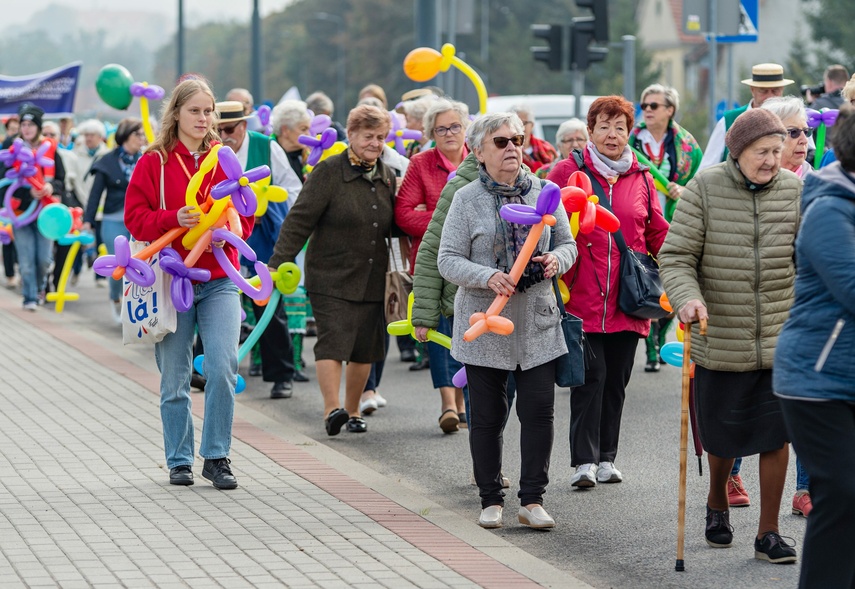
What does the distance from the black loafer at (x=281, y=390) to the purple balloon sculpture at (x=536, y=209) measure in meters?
4.67

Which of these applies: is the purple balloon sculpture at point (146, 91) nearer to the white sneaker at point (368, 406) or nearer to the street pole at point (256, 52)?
A: the white sneaker at point (368, 406)

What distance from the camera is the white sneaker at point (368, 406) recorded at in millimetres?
9680

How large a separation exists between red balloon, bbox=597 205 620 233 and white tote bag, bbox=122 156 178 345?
198 cm

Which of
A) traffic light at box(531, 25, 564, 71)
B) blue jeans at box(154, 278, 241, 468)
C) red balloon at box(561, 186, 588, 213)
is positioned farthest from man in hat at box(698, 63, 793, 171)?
traffic light at box(531, 25, 564, 71)

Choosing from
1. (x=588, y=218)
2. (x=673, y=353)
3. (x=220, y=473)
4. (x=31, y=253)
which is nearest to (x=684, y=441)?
Answer: (x=673, y=353)

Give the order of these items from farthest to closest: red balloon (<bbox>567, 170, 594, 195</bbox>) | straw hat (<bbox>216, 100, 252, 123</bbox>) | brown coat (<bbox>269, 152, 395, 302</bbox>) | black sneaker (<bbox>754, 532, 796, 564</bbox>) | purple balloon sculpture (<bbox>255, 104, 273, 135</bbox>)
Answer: purple balloon sculpture (<bbox>255, 104, 273, 135</bbox>) → straw hat (<bbox>216, 100, 252, 123</bbox>) → brown coat (<bbox>269, 152, 395, 302</bbox>) → red balloon (<bbox>567, 170, 594, 195</bbox>) → black sneaker (<bbox>754, 532, 796, 564</bbox>)

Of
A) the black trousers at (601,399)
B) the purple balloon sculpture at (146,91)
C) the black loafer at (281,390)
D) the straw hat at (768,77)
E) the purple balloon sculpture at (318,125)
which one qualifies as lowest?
the black loafer at (281,390)

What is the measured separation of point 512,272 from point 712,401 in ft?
3.08

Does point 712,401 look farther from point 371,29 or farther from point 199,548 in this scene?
point 371,29

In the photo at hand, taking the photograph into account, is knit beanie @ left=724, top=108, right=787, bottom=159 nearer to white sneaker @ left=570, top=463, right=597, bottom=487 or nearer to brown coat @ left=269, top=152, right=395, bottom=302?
white sneaker @ left=570, top=463, right=597, bottom=487

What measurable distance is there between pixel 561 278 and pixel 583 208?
64 cm

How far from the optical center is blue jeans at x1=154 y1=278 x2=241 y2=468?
7.05m

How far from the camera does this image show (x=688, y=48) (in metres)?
78.2

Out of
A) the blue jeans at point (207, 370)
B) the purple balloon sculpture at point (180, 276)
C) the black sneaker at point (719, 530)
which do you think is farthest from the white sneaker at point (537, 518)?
the purple balloon sculpture at point (180, 276)
